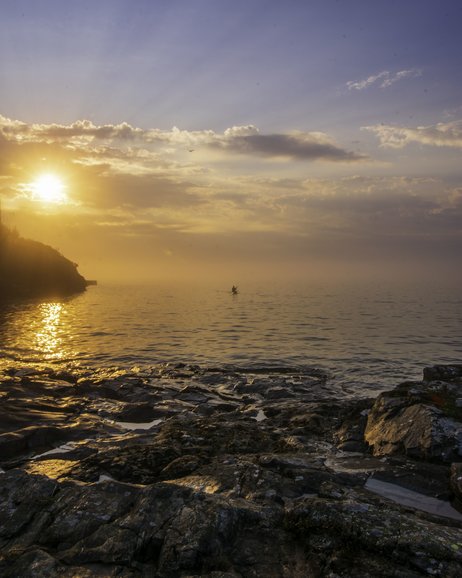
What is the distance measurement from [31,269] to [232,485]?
4994 inches

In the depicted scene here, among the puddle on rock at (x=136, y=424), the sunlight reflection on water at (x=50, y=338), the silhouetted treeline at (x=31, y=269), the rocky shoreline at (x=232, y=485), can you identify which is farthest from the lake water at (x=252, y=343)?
the silhouetted treeline at (x=31, y=269)

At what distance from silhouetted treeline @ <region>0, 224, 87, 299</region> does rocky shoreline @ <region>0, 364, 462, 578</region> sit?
339 ft

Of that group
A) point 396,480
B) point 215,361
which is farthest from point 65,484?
point 215,361

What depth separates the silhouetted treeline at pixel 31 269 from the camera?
114500 millimetres

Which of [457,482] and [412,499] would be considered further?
[412,499]

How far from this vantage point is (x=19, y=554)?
7219 millimetres

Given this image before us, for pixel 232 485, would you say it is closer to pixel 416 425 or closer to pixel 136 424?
pixel 416 425

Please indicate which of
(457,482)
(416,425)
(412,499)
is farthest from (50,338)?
(457,482)

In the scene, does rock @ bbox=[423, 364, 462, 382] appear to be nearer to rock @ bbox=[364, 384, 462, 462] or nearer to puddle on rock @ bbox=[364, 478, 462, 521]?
rock @ bbox=[364, 384, 462, 462]

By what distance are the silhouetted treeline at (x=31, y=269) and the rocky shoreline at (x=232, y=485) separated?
103448mm

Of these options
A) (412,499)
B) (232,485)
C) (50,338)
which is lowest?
(50,338)

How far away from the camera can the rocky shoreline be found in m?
6.96

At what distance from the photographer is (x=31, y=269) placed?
4830 inches

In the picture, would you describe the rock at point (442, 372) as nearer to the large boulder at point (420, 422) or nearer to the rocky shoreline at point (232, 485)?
the rocky shoreline at point (232, 485)
